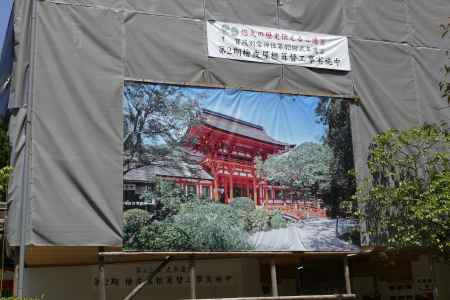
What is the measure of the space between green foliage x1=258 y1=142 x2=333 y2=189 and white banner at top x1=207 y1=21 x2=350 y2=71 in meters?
1.54

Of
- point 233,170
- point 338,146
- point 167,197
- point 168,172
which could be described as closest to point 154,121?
point 168,172

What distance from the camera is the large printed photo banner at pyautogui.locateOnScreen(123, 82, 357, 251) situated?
33.6ft

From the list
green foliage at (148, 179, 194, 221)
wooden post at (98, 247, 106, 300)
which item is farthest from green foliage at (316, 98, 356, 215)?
wooden post at (98, 247, 106, 300)

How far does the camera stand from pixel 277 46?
454 inches

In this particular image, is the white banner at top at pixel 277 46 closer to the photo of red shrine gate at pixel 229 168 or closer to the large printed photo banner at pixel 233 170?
the large printed photo banner at pixel 233 170

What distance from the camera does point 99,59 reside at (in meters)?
10.4

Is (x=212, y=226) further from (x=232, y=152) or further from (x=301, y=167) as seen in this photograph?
(x=301, y=167)

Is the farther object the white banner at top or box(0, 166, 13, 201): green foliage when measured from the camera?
the white banner at top

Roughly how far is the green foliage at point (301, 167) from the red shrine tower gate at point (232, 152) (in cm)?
16

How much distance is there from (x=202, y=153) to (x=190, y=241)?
148 centimetres

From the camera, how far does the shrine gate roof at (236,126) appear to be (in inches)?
429

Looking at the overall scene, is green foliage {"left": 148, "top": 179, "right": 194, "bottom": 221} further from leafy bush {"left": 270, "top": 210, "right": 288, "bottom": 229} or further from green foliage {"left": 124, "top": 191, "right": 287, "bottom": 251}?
leafy bush {"left": 270, "top": 210, "right": 288, "bottom": 229}

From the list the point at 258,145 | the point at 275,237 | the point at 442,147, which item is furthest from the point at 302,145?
the point at 442,147

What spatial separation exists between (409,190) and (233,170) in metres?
2.89
